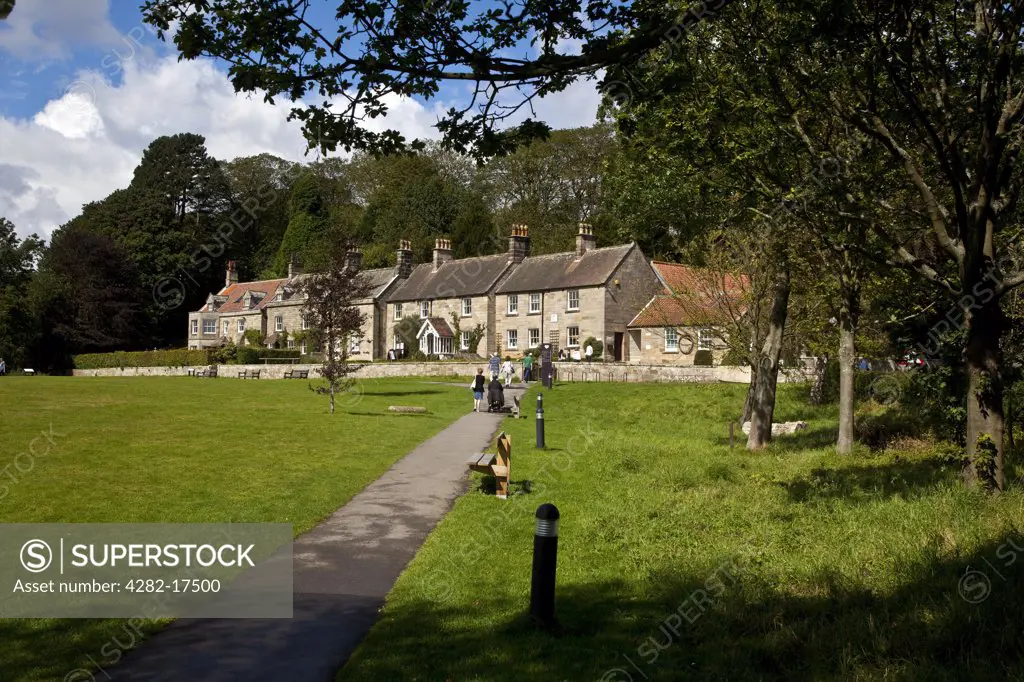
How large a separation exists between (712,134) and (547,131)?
651 centimetres

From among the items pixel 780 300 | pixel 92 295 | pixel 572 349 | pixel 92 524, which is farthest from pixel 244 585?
pixel 92 295

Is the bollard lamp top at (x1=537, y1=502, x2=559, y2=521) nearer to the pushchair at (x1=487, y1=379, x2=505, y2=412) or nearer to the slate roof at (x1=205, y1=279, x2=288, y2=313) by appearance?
the pushchair at (x1=487, y1=379, x2=505, y2=412)

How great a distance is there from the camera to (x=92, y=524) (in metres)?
10.6

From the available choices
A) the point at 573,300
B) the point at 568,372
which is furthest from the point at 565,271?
the point at 568,372

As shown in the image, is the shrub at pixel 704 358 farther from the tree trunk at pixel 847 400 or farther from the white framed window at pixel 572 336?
the tree trunk at pixel 847 400

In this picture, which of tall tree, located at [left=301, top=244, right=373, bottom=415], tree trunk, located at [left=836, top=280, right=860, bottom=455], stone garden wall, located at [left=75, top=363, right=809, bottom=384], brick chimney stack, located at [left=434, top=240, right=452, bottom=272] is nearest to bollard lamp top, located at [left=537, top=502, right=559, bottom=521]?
tree trunk, located at [left=836, top=280, right=860, bottom=455]

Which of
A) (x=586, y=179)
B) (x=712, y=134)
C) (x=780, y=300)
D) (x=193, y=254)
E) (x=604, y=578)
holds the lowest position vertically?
(x=604, y=578)

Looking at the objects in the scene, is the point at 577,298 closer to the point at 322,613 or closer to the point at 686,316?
the point at 686,316

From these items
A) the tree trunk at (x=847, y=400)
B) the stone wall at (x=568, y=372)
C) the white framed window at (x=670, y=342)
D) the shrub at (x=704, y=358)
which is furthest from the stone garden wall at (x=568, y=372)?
the tree trunk at (x=847, y=400)

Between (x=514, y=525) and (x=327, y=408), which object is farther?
(x=327, y=408)

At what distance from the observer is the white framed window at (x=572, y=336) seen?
178 feet

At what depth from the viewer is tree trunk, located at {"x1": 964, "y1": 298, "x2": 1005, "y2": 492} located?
1043 centimetres

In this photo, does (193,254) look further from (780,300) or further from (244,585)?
(244,585)

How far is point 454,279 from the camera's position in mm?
63094
